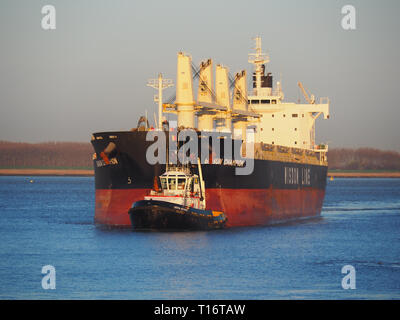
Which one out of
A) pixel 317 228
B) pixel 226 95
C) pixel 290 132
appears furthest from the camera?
pixel 290 132

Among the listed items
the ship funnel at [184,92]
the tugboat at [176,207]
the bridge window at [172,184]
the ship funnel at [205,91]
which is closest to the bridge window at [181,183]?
the tugboat at [176,207]

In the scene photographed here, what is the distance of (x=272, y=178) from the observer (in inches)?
1673

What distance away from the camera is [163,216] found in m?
32.2

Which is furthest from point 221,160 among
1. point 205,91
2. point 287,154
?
point 287,154

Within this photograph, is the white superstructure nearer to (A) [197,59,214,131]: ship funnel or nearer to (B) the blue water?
(A) [197,59,214,131]: ship funnel

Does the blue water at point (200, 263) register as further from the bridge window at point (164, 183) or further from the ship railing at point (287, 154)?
the ship railing at point (287, 154)

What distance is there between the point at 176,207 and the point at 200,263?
5.75 m

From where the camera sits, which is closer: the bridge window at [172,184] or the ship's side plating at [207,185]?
the bridge window at [172,184]

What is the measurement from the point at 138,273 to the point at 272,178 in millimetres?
18928

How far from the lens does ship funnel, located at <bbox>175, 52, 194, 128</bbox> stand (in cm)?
3881

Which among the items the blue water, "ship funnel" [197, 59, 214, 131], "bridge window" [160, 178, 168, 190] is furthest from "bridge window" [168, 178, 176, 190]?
"ship funnel" [197, 59, 214, 131]

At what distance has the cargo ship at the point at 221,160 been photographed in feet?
116
